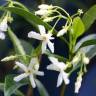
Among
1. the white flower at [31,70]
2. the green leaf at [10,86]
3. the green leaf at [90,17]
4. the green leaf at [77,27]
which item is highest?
the green leaf at [90,17]

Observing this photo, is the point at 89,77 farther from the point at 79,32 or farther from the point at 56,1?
the point at 79,32

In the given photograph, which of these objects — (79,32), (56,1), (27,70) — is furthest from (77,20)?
(56,1)

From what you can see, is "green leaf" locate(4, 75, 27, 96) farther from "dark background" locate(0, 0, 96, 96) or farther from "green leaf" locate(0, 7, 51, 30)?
"dark background" locate(0, 0, 96, 96)

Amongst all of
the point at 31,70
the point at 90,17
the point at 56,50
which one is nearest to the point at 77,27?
the point at 90,17

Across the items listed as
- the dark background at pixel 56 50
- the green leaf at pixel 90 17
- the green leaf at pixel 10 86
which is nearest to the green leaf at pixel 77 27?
the green leaf at pixel 90 17

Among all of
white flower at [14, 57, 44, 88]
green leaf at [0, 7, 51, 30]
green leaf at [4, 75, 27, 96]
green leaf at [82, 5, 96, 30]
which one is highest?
green leaf at [0, 7, 51, 30]

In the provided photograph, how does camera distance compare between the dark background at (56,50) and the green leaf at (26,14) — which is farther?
the dark background at (56,50)

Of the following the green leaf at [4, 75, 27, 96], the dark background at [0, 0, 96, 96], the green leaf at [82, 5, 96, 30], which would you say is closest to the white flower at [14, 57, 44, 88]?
the green leaf at [4, 75, 27, 96]

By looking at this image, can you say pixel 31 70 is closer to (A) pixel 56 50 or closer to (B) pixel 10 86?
(B) pixel 10 86

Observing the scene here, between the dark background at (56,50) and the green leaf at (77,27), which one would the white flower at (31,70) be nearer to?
the green leaf at (77,27)

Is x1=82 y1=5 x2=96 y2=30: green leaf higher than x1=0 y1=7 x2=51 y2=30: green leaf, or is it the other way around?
x1=0 y1=7 x2=51 y2=30: green leaf

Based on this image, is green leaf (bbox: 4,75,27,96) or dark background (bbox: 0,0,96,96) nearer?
green leaf (bbox: 4,75,27,96)

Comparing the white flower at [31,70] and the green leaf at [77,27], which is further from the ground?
the green leaf at [77,27]
